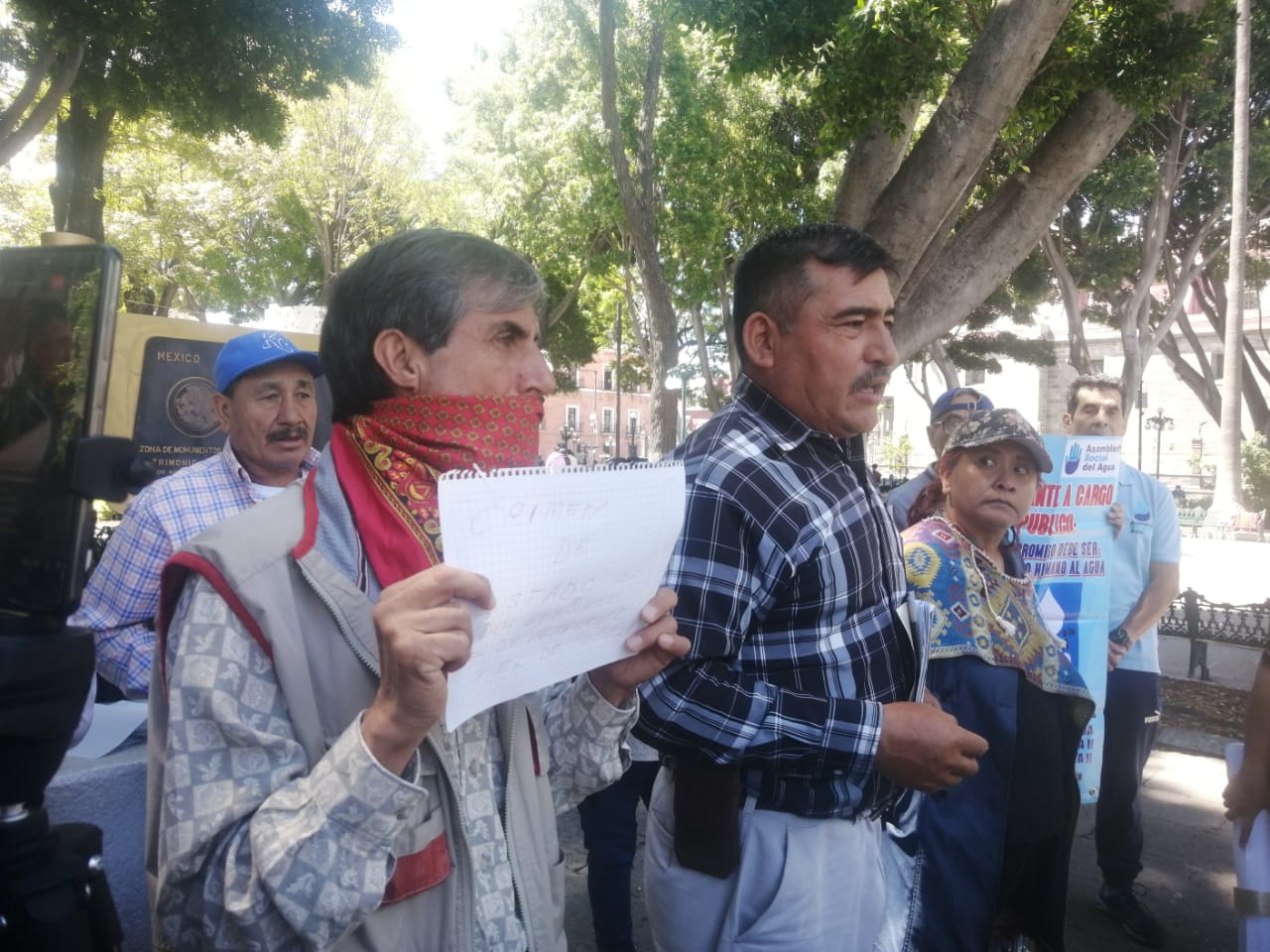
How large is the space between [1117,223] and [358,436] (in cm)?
1933

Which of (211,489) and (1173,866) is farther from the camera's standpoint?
(1173,866)

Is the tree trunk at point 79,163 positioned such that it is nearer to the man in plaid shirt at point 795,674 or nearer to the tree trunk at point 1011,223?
the tree trunk at point 1011,223

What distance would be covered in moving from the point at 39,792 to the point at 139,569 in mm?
1732

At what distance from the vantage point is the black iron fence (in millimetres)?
7984

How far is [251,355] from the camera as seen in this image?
125 inches

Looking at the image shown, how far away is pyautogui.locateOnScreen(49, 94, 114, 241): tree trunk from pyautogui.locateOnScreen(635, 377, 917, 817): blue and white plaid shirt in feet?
30.6

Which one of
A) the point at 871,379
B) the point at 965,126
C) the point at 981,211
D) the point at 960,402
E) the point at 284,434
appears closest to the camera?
the point at 871,379

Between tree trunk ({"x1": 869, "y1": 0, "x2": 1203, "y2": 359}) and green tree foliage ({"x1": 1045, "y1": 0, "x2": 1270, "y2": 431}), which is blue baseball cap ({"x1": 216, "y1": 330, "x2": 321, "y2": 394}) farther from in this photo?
green tree foliage ({"x1": 1045, "y1": 0, "x2": 1270, "y2": 431})

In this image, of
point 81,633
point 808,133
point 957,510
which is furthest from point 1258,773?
point 808,133

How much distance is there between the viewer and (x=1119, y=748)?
3988mm

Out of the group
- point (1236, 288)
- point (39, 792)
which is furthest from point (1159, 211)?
point (39, 792)

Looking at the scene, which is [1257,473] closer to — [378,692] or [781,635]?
[781,635]

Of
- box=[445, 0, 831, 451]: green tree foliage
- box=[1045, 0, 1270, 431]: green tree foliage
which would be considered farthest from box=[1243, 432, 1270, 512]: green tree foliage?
box=[445, 0, 831, 451]: green tree foliage

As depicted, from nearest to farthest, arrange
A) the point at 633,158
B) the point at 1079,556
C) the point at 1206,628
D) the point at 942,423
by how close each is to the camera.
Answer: the point at 1079,556, the point at 942,423, the point at 1206,628, the point at 633,158
